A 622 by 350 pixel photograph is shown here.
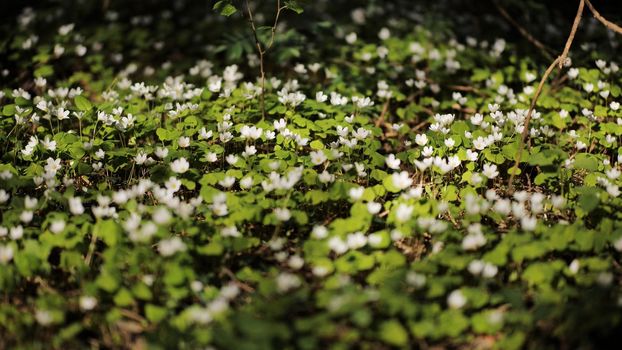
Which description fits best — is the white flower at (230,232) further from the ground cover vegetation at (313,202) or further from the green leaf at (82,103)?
the green leaf at (82,103)

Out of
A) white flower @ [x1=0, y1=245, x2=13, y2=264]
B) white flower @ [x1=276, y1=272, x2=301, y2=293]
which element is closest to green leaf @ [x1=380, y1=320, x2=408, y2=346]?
white flower @ [x1=276, y1=272, x2=301, y2=293]

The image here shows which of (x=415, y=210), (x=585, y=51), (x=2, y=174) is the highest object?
(x=2, y=174)

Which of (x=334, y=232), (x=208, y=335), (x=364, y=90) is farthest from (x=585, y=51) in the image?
(x=208, y=335)

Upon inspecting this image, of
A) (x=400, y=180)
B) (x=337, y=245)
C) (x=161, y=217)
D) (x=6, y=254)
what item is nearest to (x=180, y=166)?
(x=161, y=217)

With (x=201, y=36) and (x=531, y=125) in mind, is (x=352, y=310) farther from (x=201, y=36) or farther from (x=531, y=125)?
(x=201, y=36)

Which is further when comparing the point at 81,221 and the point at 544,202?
the point at 544,202

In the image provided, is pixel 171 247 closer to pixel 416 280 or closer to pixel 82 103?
pixel 416 280

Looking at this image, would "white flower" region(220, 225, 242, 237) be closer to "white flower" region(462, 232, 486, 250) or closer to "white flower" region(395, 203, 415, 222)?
"white flower" region(395, 203, 415, 222)
